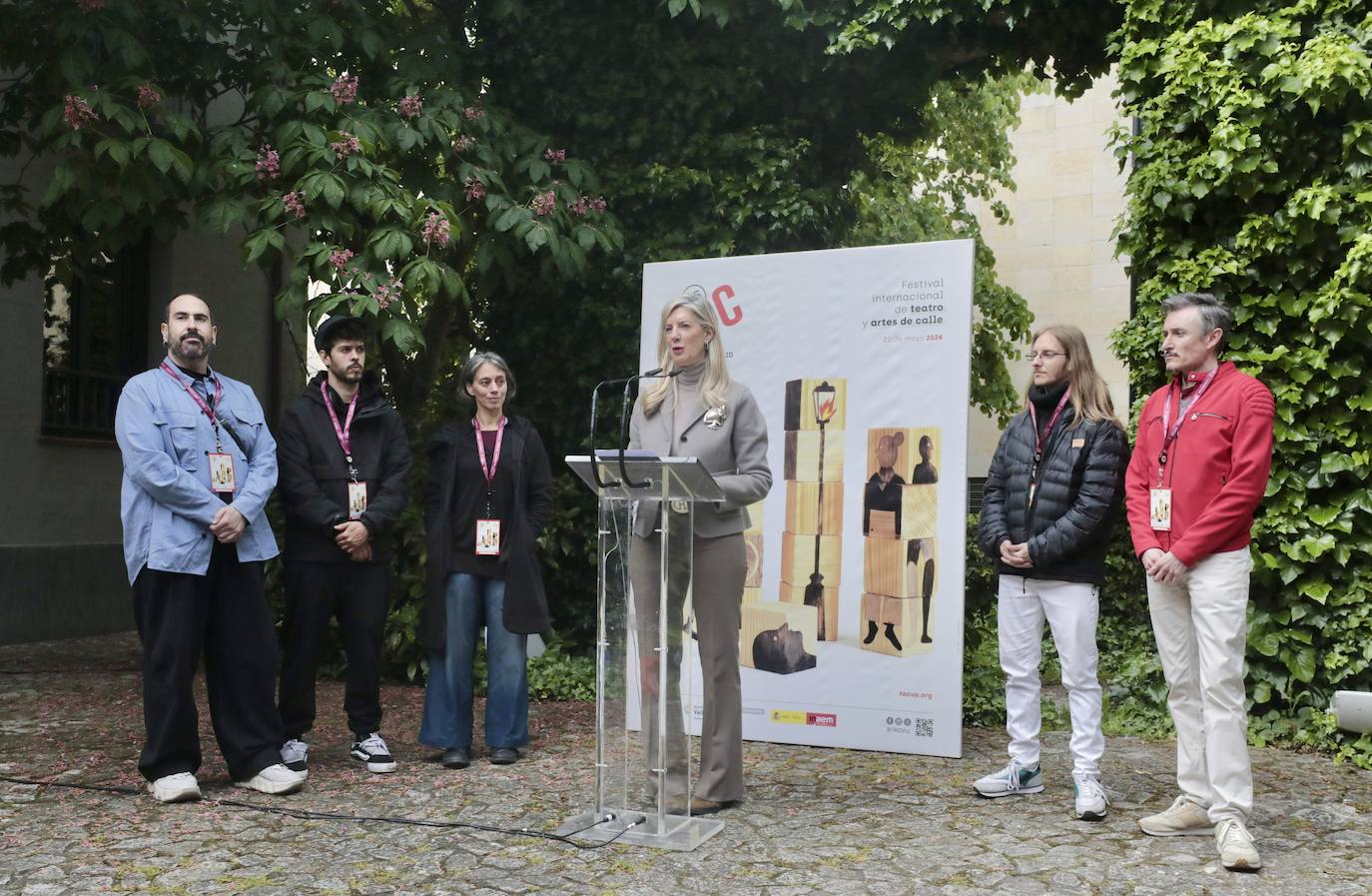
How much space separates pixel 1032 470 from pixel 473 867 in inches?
105

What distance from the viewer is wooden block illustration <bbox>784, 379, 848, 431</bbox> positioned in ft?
21.1

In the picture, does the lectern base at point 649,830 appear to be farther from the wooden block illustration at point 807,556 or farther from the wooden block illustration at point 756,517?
the wooden block illustration at point 756,517

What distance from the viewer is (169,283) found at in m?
11.7

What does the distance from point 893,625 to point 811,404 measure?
1.19m

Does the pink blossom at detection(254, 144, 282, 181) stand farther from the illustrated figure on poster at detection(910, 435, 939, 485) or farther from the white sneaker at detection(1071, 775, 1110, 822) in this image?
the white sneaker at detection(1071, 775, 1110, 822)

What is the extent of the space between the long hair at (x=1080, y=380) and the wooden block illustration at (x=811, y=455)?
1.49m

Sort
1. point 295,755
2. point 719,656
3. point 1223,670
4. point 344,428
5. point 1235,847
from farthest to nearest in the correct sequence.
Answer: point 344,428, point 295,755, point 719,656, point 1223,670, point 1235,847

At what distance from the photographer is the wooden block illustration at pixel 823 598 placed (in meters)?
6.39

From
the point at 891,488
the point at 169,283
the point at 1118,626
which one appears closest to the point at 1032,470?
the point at 891,488

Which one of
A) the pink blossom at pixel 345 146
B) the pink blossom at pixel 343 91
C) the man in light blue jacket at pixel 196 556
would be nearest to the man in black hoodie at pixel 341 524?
the man in light blue jacket at pixel 196 556

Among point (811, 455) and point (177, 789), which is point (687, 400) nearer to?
point (811, 455)

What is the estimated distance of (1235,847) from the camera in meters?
4.21

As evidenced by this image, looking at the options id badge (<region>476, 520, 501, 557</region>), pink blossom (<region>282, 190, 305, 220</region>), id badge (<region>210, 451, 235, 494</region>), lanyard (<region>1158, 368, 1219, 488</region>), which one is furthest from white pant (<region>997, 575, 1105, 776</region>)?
pink blossom (<region>282, 190, 305, 220</region>)

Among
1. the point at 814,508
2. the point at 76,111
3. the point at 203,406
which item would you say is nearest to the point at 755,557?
the point at 814,508
